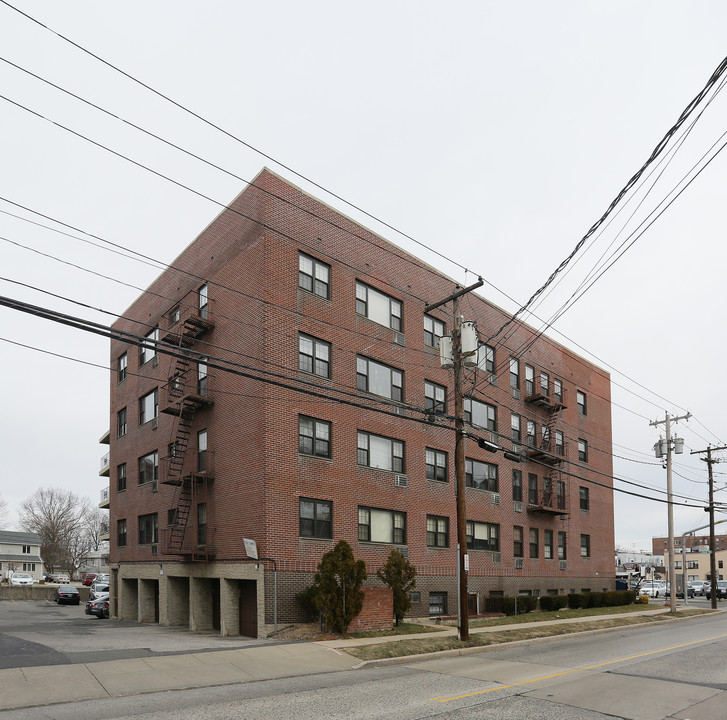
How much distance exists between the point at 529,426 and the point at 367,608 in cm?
1873

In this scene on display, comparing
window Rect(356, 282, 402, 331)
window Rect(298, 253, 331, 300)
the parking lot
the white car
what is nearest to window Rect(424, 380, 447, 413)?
window Rect(356, 282, 402, 331)

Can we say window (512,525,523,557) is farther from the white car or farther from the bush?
the white car

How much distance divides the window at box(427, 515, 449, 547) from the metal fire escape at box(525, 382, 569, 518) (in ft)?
27.2

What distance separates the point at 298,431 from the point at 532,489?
1840 centimetres

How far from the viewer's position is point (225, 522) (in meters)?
25.2

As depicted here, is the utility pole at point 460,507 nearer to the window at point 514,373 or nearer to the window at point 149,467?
the window at point 514,373

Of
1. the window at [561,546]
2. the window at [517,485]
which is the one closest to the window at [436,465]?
the window at [517,485]

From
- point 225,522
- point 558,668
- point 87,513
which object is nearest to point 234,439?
point 225,522

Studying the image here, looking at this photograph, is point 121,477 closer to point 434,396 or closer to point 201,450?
point 201,450

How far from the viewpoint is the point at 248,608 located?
2445 centimetres

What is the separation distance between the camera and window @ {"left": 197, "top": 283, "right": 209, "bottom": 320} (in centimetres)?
2840

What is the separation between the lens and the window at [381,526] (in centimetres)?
2692

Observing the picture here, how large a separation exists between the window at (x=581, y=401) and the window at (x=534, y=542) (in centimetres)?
927

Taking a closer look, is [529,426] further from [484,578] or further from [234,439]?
[234,439]
